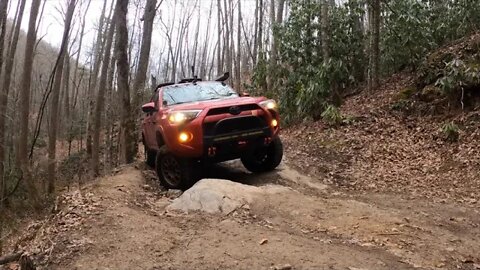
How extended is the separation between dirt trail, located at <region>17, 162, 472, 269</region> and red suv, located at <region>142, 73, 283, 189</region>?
2.17 feet

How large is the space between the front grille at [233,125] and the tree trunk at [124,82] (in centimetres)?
428

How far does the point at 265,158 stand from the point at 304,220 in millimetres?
2622

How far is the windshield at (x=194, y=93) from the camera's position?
26.7ft

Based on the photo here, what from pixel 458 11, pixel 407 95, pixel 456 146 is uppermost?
pixel 458 11

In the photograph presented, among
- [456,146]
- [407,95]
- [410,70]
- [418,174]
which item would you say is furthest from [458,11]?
[418,174]

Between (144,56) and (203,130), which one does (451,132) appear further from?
(144,56)

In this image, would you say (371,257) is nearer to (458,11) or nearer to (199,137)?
(199,137)

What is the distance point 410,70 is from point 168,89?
8998 mm

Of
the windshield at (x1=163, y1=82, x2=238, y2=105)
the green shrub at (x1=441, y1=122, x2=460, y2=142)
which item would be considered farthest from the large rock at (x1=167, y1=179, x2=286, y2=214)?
the green shrub at (x1=441, y1=122, x2=460, y2=142)

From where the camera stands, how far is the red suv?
23.2 ft

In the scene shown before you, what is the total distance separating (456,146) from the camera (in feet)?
30.9

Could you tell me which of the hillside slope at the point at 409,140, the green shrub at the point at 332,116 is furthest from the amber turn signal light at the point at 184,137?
the green shrub at the point at 332,116

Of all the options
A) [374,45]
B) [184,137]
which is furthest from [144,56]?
[374,45]

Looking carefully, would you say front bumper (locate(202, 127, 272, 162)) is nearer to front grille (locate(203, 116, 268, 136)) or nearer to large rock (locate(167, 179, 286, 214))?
front grille (locate(203, 116, 268, 136))
